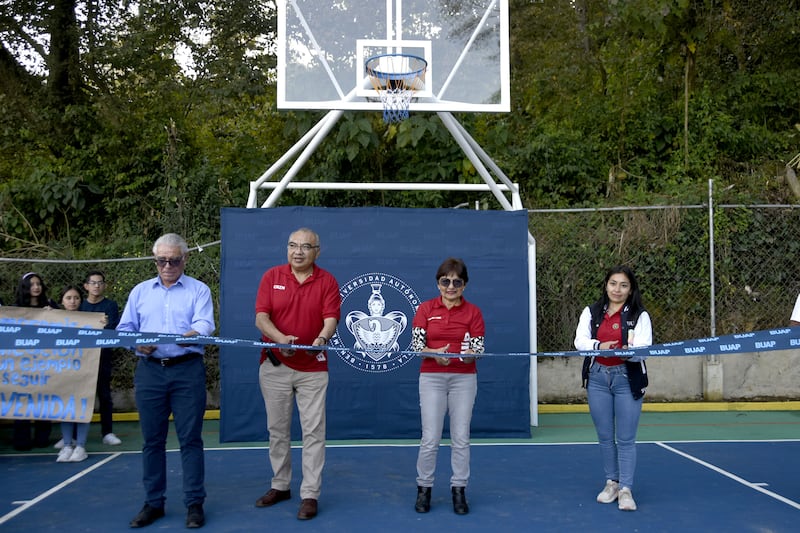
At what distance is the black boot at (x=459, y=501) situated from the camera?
568cm

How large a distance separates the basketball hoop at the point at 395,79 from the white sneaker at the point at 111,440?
415 centimetres

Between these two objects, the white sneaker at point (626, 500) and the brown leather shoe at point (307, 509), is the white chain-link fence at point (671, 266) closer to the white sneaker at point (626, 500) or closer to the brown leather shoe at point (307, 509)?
the white sneaker at point (626, 500)

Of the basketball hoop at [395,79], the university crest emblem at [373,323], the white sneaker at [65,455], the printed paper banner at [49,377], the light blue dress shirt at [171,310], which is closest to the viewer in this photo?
the light blue dress shirt at [171,310]

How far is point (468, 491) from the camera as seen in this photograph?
630 centimetres

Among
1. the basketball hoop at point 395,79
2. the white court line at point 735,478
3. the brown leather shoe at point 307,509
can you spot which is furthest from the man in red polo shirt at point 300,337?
the white court line at point 735,478

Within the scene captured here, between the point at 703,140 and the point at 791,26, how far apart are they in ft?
9.00

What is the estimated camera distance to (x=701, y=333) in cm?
1084

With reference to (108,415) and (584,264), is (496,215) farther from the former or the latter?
(108,415)

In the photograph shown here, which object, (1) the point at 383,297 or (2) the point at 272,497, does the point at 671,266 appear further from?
(2) the point at 272,497

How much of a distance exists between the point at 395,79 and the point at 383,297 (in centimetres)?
219

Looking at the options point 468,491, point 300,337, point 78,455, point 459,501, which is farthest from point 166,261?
point 78,455

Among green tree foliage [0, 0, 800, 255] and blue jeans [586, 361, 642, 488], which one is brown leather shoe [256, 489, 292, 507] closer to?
blue jeans [586, 361, 642, 488]

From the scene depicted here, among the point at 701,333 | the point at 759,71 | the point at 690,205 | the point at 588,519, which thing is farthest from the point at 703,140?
the point at 588,519

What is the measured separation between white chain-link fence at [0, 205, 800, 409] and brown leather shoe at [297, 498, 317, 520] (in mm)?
5665
